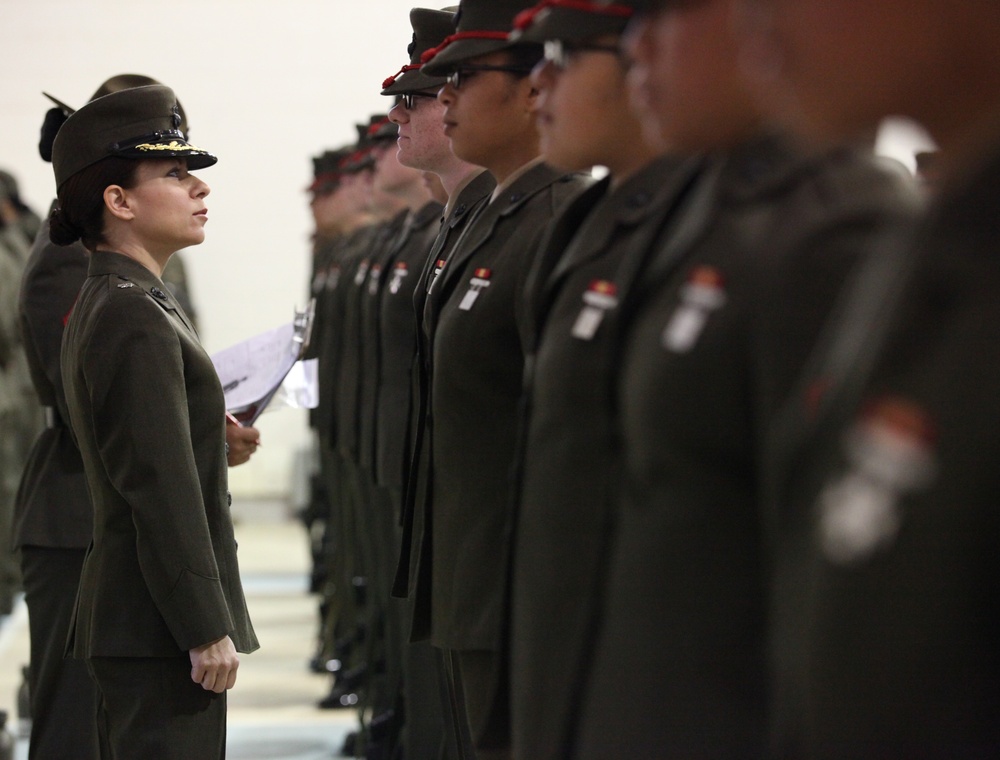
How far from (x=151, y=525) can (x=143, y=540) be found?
3 cm

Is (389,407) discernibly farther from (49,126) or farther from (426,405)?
(426,405)

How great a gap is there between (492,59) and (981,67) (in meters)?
1.62

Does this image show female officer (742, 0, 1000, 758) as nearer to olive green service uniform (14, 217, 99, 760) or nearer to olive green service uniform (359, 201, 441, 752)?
olive green service uniform (14, 217, 99, 760)

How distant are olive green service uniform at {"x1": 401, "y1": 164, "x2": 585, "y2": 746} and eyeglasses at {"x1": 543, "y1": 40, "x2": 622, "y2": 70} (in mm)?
470

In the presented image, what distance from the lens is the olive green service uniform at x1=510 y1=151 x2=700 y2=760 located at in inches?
63.4

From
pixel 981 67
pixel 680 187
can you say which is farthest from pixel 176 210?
pixel 981 67

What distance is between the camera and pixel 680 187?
5.14ft

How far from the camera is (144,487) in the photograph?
2529 mm

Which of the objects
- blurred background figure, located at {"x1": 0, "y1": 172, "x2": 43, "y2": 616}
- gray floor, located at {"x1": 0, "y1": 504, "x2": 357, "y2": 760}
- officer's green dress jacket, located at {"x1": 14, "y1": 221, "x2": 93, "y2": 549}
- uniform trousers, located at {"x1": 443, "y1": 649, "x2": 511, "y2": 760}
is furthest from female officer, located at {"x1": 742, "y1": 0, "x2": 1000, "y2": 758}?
blurred background figure, located at {"x1": 0, "y1": 172, "x2": 43, "y2": 616}

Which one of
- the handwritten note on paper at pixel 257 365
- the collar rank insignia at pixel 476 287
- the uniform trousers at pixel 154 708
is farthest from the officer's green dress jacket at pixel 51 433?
the collar rank insignia at pixel 476 287

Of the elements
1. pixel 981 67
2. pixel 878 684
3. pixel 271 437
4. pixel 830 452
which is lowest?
pixel 271 437

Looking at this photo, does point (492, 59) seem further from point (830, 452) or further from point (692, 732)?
point (830, 452)

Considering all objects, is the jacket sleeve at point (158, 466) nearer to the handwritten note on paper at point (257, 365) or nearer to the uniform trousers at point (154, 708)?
the uniform trousers at point (154, 708)

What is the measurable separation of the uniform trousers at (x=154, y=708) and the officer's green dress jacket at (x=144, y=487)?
0.03m
